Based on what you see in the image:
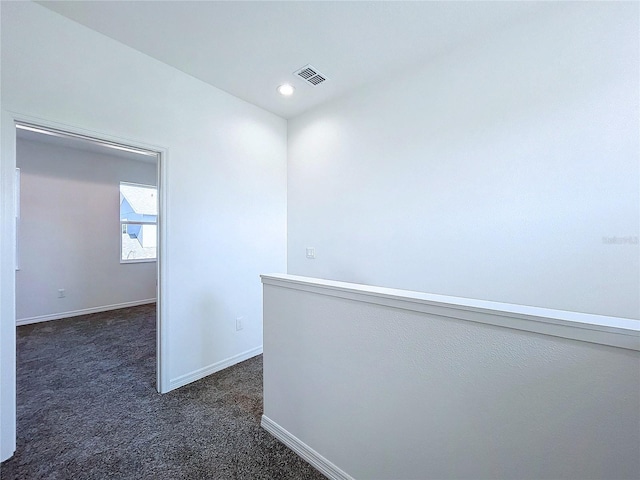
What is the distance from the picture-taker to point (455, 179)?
2186 mm

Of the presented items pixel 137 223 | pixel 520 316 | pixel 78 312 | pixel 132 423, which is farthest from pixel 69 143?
pixel 520 316

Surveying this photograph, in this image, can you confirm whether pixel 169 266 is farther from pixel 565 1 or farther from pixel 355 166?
pixel 565 1

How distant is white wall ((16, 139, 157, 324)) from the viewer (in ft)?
13.2

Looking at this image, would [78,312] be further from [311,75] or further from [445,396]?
[445,396]

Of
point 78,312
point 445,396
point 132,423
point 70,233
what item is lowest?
point 132,423

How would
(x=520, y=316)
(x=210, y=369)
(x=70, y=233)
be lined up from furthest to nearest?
(x=70, y=233) → (x=210, y=369) → (x=520, y=316)

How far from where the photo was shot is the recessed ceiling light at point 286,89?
269 cm

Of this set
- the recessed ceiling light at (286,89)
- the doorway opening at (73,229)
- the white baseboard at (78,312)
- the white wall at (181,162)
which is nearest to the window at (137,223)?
the doorway opening at (73,229)

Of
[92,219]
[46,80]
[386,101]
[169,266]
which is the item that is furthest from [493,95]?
[92,219]

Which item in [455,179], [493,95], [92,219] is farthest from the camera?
[92,219]

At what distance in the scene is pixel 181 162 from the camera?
2.45 metres

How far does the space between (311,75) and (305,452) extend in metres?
2.97

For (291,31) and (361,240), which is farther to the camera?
(361,240)

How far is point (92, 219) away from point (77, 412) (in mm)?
3704
